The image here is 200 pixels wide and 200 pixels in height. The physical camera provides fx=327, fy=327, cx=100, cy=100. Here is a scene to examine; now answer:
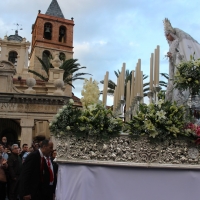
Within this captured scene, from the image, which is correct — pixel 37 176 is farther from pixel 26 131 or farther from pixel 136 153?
pixel 26 131

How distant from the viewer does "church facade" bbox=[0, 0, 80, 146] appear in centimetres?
2267

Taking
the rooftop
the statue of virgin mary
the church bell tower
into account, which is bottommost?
the statue of virgin mary

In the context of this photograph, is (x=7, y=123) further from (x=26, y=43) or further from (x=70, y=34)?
(x=70, y=34)

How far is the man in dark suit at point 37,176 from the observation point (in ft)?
16.2

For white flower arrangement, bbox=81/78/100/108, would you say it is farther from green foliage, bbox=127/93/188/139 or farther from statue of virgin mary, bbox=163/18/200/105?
statue of virgin mary, bbox=163/18/200/105

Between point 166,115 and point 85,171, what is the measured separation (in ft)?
4.28

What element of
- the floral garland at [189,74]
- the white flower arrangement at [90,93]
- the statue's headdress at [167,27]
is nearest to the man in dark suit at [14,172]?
the white flower arrangement at [90,93]

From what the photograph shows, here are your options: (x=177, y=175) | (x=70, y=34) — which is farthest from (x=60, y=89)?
(x=70, y=34)

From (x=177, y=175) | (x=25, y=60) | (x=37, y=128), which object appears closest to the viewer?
(x=177, y=175)

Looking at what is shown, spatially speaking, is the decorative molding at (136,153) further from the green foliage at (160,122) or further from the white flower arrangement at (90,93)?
the white flower arrangement at (90,93)

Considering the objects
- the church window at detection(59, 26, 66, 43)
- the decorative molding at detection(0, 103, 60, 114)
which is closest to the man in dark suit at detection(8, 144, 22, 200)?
the decorative molding at detection(0, 103, 60, 114)

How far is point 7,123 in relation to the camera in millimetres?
33031

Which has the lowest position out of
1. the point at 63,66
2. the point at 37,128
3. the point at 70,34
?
the point at 37,128

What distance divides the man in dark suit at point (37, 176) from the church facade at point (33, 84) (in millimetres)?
1301
